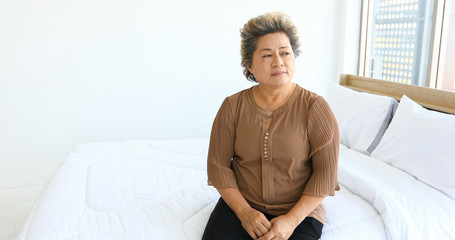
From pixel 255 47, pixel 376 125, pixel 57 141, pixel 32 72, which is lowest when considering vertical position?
pixel 57 141

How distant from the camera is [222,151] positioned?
1363 millimetres

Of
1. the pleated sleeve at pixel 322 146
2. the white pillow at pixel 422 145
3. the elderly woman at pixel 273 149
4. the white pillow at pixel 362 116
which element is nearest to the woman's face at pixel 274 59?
the elderly woman at pixel 273 149

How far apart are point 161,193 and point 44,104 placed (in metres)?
1.58

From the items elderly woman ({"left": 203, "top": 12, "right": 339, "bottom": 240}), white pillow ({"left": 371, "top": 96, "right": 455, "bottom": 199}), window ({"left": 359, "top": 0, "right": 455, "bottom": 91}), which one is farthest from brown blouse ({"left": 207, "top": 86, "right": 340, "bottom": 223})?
window ({"left": 359, "top": 0, "right": 455, "bottom": 91})

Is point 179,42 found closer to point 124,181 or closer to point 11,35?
point 11,35

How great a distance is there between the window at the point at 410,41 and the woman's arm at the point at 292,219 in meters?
1.77

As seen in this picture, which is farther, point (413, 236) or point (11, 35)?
point (11, 35)

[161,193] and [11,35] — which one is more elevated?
[11,35]

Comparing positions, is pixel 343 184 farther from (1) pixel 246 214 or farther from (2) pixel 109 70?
(2) pixel 109 70

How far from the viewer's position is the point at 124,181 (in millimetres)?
1791

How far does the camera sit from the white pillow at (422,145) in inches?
62.6

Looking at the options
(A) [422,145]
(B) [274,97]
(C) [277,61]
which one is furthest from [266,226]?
(A) [422,145]

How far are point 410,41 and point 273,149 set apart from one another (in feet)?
6.53

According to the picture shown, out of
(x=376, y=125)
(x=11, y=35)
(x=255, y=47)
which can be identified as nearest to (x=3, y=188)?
(x=11, y=35)
